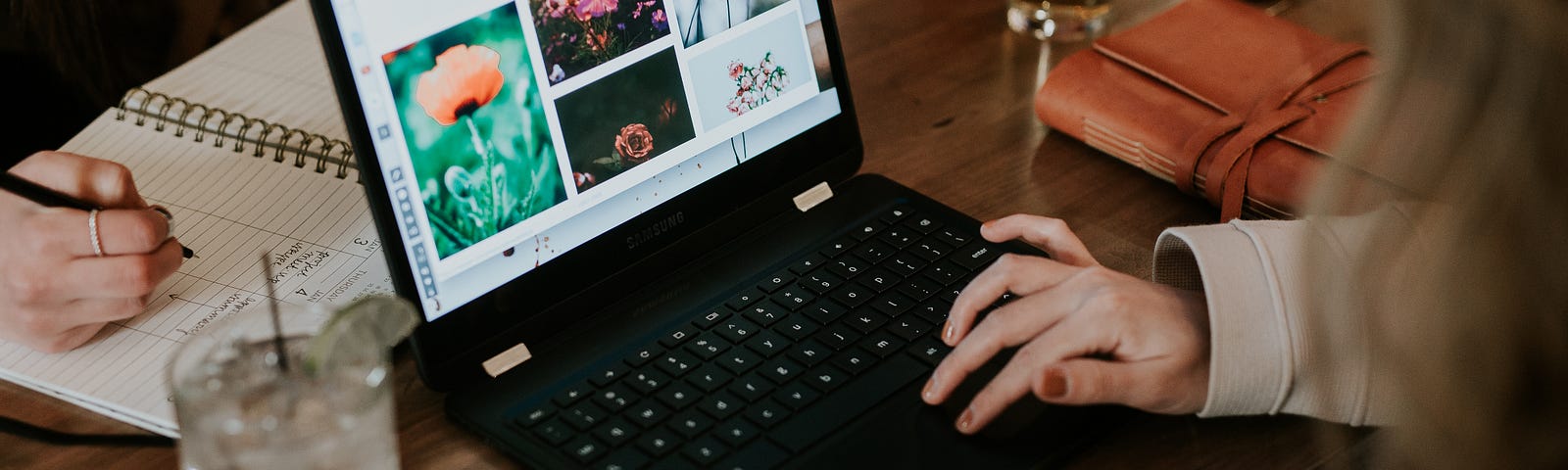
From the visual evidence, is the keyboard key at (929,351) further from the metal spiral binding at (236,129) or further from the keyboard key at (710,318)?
the metal spiral binding at (236,129)

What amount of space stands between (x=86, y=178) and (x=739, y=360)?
0.49 metres

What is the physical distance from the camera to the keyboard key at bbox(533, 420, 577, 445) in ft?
2.38

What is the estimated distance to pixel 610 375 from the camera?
78 cm

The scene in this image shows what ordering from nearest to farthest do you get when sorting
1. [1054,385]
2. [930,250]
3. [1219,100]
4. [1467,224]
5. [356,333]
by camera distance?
[1467,224] < [356,333] < [1054,385] < [930,250] < [1219,100]

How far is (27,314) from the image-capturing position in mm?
798

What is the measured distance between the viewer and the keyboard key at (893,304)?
833mm

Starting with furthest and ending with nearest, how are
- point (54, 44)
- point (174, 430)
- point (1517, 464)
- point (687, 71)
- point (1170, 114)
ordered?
point (54, 44)
point (1170, 114)
point (687, 71)
point (174, 430)
point (1517, 464)

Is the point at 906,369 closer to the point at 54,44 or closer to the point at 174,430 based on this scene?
the point at 174,430

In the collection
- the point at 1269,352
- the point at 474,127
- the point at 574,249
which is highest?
the point at 474,127

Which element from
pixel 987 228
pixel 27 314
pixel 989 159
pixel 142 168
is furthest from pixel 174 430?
pixel 989 159

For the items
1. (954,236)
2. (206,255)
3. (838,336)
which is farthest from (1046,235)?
(206,255)

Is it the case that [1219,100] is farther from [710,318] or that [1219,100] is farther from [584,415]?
[584,415]

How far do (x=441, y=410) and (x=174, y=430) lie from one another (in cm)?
16

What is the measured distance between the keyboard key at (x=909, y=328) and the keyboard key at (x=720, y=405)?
0.13 metres
